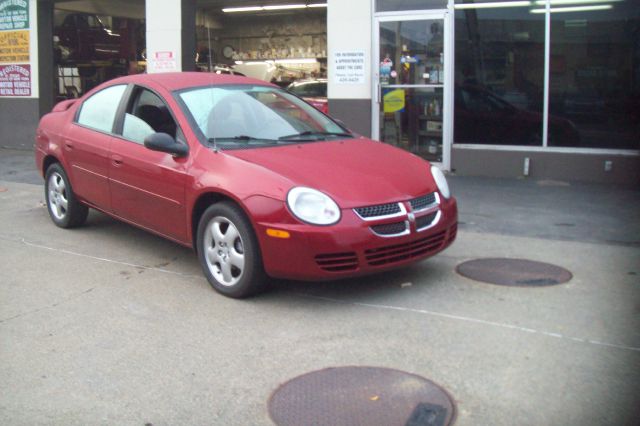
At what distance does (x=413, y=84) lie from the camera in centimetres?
1132

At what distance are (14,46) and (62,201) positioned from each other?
30.7ft

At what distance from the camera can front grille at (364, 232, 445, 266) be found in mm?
5078

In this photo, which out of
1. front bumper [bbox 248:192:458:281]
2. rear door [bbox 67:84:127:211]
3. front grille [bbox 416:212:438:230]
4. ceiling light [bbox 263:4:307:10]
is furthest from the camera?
ceiling light [bbox 263:4:307:10]

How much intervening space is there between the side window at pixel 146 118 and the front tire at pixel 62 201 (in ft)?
4.22

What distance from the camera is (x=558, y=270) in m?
6.03

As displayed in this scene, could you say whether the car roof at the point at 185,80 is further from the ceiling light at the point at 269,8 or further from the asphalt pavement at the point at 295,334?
the ceiling light at the point at 269,8

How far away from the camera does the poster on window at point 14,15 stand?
15.3 metres

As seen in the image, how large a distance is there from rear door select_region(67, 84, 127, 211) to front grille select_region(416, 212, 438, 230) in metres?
2.96

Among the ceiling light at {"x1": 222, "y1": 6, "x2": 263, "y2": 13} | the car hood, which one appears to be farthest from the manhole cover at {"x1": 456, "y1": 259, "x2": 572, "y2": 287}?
the ceiling light at {"x1": 222, "y1": 6, "x2": 263, "y2": 13}

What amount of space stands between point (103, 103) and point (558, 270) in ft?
14.5

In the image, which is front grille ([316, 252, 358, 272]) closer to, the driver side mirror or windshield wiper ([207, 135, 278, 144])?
windshield wiper ([207, 135, 278, 144])

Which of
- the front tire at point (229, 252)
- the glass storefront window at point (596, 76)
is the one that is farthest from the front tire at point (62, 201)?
the glass storefront window at point (596, 76)

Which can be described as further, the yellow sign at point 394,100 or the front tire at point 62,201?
the yellow sign at point 394,100

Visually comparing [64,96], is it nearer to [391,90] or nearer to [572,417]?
[391,90]
